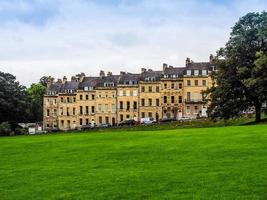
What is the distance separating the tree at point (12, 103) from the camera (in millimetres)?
96312

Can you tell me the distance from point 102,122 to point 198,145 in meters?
101

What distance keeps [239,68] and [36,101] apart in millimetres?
92447

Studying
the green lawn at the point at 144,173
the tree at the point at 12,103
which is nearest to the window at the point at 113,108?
the tree at the point at 12,103

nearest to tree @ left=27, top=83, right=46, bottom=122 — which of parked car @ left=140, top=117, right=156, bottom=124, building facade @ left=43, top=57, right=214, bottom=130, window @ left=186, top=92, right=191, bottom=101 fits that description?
building facade @ left=43, top=57, right=214, bottom=130

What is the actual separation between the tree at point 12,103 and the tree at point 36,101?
34664mm

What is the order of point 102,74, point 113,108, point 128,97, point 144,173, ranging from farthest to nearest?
point 102,74 → point 113,108 → point 128,97 → point 144,173

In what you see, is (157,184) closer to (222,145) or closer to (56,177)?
(56,177)

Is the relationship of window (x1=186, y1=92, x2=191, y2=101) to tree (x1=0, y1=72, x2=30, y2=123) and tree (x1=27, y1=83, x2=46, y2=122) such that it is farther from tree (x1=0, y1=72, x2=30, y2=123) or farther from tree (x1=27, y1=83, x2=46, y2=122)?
tree (x1=27, y1=83, x2=46, y2=122)

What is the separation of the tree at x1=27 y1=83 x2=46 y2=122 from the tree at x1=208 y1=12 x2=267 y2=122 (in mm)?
76349

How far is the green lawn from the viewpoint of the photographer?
48.7 ft

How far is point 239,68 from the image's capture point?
2621 inches

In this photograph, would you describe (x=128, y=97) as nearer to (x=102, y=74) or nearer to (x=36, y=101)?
(x=102, y=74)

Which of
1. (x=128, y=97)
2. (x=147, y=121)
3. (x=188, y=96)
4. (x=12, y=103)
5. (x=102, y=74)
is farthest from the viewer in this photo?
(x=102, y=74)

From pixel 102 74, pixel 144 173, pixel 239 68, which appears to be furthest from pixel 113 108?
pixel 144 173
